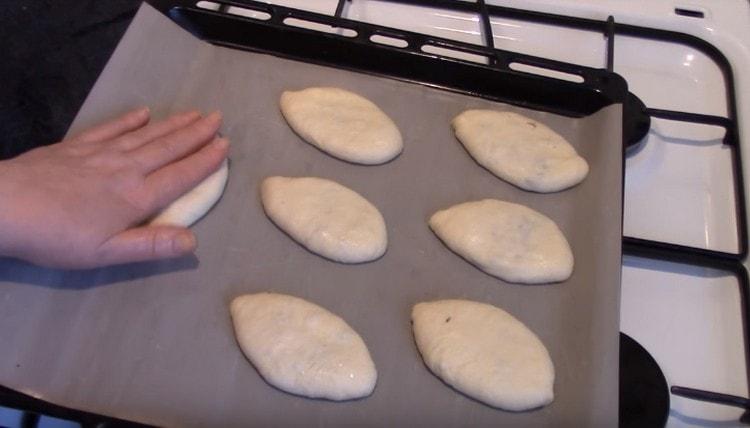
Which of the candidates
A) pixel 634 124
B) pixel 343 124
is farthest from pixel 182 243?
pixel 634 124

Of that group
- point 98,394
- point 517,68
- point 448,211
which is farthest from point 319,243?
point 517,68

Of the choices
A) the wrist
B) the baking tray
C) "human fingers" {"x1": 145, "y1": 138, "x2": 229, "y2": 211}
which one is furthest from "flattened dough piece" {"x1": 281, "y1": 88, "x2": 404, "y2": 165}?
the wrist

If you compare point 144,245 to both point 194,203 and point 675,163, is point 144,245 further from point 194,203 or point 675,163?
point 675,163

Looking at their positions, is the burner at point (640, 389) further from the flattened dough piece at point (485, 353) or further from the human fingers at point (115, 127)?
the human fingers at point (115, 127)

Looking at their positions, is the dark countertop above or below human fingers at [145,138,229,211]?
below

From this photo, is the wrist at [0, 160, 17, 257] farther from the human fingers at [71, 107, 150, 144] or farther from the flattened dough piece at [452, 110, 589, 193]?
the flattened dough piece at [452, 110, 589, 193]

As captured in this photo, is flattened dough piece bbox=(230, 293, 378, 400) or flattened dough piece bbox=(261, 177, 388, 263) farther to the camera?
flattened dough piece bbox=(261, 177, 388, 263)
